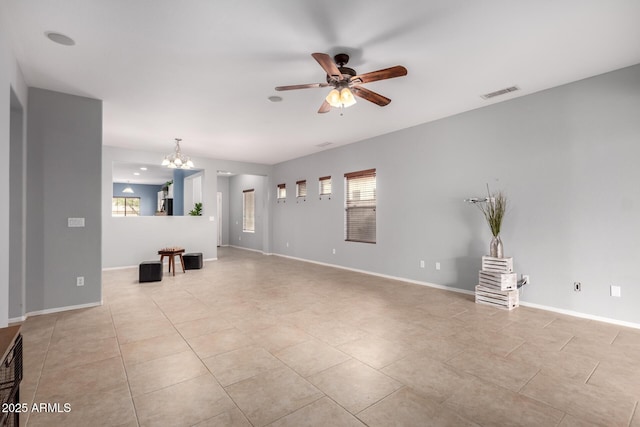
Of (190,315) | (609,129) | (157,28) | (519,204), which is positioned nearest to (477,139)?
(519,204)

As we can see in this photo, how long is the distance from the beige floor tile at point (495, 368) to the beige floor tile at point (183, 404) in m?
1.83

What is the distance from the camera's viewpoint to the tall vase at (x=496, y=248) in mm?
4109

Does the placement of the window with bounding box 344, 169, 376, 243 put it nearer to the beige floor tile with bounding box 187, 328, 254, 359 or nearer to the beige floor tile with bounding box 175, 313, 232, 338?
the beige floor tile with bounding box 175, 313, 232, 338

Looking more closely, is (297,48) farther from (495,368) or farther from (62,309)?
(62,309)

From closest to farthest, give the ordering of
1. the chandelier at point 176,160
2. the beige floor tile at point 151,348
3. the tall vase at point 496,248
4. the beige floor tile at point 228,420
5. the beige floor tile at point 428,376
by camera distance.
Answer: the beige floor tile at point 228,420, the beige floor tile at point 428,376, the beige floor tile at point 151,348, the tall vase at point 496,248, the chandelier at point 176,160

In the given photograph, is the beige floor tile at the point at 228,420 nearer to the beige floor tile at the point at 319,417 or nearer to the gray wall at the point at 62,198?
the beige floor tile at the point at 319,417

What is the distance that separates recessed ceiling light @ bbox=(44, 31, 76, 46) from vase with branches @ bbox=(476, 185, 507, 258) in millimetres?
5245

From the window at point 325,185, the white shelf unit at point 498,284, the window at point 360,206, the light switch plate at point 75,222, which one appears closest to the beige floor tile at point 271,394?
the white shelf unit at point 498,284

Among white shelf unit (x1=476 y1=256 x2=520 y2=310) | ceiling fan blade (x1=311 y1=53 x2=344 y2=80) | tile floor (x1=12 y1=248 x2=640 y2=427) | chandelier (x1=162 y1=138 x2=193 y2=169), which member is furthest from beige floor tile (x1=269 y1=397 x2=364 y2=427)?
chandelier (x1=162 y1=138 x2=193 y2=169)

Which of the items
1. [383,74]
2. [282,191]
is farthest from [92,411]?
[282,191]

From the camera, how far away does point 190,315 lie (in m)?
3.72

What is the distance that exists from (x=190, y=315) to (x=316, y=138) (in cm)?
420

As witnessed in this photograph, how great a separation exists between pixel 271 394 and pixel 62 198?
3863mm

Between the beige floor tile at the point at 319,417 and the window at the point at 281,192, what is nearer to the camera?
the beige floor tile at the point at 319,417
